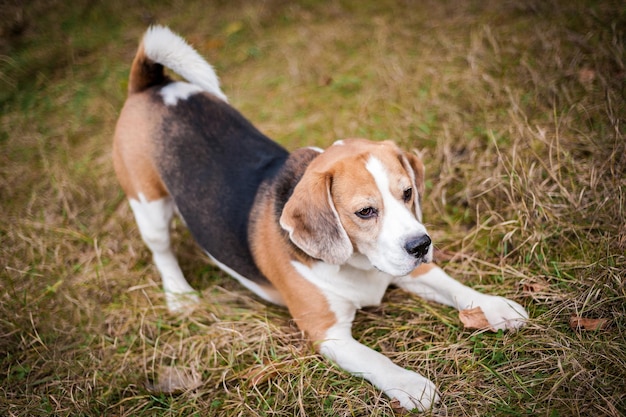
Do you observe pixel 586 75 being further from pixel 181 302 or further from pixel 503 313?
pixel 181 302

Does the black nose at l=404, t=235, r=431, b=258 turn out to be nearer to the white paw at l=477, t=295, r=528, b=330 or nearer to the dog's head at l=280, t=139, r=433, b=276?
the dog's head at l=280, t=139, r=433, b=276

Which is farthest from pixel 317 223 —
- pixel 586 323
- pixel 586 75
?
pixel 586 75

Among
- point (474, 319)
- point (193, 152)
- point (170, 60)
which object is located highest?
point (170, 60)

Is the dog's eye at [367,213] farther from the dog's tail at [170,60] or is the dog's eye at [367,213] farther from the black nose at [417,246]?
the dog's tail at [170,60]

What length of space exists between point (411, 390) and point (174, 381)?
1.58m

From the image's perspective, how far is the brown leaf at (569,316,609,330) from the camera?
285 centimetres

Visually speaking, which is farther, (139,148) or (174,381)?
(139,148)

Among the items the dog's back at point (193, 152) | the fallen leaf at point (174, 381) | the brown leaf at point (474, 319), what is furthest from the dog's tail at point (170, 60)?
the brown leaf at point (474, 319)

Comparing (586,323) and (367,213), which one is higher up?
(367,213)

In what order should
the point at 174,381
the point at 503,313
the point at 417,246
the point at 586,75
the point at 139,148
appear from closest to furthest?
the point at 417,246 < the point at 503,313 < the point at 174,381 < the point at 139,148 < the point at 586,75

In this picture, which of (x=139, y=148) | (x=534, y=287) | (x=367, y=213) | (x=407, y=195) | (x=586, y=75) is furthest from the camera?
(x=586, y=75)

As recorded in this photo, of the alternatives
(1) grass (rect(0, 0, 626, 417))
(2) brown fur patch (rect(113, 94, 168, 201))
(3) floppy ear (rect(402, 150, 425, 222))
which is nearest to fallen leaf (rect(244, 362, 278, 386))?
(1) grass (rect(0, 0, 626, 417))

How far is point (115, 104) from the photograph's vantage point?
6.07 meters

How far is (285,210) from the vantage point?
119 inches
